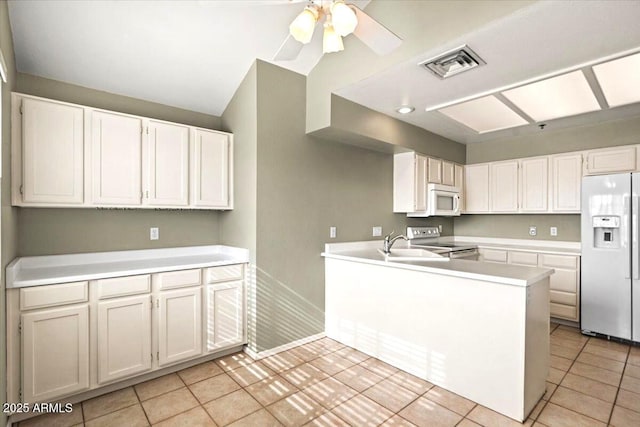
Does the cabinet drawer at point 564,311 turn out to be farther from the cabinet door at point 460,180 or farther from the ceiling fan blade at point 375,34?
the ceiling fan blade at point 375,34

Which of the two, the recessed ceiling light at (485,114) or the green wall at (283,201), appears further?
the recessed ceiling light at (485,114)

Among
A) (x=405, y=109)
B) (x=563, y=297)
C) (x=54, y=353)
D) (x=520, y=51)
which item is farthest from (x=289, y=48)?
(x=563, y=297)

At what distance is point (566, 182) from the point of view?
3.98 meters

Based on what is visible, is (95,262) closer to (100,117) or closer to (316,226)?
(100,117)

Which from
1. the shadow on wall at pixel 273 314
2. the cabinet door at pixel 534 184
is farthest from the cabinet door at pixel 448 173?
the shadow on wall at pixel 273 314

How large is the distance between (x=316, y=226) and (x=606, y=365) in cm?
284

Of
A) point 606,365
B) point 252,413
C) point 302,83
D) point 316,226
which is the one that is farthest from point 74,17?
point 606,365

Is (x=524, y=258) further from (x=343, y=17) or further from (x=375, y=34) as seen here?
(x=343, y=17)

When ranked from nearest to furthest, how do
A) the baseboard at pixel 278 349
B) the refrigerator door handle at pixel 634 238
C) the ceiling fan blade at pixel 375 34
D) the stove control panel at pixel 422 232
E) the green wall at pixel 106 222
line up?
the ceiling fan blade at pixel 375 34 < the green wall at pixel 106 222 < the baseboard at pixel 278 349 < the refrigerator door handle at pixel 634 238 < the stove control panel at pixel 422 232

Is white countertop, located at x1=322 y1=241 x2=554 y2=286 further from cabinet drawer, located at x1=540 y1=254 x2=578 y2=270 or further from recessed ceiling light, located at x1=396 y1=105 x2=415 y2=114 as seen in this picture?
cabinet drawer, located at x1=540 y1=254 x2=578 y2=270

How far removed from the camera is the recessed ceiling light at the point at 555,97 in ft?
8.66

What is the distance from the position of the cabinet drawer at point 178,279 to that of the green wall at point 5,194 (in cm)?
88

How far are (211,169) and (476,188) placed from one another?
3.80m

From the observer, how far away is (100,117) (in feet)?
8.13
